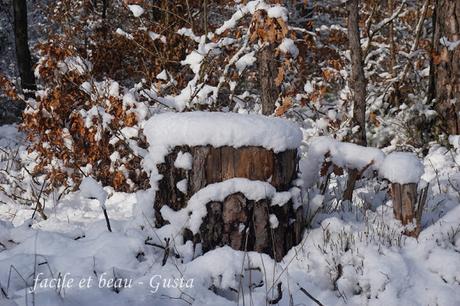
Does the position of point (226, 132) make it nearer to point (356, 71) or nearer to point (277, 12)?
point (277, 12)

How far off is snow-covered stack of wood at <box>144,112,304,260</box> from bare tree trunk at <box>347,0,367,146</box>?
10.7ft

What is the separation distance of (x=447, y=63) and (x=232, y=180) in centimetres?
481

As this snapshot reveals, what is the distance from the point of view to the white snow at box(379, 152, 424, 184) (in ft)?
11.3

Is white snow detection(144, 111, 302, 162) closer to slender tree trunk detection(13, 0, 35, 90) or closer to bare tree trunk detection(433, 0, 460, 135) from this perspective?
bare tree trunk detection(433, 0, 460, 135)

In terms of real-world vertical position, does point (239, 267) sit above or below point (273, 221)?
below

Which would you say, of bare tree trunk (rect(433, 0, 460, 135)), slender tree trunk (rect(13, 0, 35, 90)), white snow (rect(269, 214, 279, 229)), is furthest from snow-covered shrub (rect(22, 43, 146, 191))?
slender tree trunk (rect(13, 0, 35, 90))

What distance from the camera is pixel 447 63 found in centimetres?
678

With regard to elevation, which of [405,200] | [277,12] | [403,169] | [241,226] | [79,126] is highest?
[277,12]

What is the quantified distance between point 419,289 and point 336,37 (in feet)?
20.6

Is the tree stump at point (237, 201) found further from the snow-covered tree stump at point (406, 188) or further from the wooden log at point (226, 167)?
the snow-covered tree stump at point (406, 188)

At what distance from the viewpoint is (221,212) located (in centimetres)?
328

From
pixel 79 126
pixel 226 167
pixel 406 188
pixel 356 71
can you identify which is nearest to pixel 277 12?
pixel 226 167

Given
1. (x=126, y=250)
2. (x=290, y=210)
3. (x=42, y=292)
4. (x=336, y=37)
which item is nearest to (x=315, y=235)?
(x=290, y=210)

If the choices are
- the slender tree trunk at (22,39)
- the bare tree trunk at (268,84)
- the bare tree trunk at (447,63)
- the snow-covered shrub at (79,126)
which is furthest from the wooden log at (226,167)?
the slender tree trunk at (22,39)
